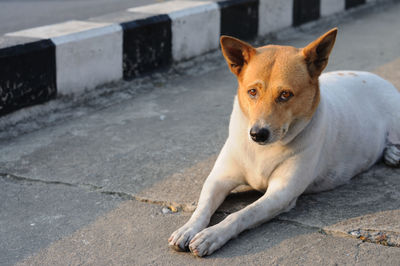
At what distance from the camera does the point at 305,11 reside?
7410mm

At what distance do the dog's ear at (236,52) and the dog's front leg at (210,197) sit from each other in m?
0.47

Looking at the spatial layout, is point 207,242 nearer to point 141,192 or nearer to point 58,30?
point 141,192

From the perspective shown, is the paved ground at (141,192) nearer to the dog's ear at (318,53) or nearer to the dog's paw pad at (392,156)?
the dog's paw pad at (392,156)

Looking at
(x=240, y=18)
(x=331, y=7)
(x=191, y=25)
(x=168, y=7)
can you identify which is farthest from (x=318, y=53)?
(x=331, y=7)

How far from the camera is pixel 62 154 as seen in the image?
405 cm

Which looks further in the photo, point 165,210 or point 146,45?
point 146,45

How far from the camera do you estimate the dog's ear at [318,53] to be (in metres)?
3.18

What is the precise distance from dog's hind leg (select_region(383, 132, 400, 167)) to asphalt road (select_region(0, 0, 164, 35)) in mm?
4629

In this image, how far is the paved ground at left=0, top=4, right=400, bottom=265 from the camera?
2865 millimetres

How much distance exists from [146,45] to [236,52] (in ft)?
7.58

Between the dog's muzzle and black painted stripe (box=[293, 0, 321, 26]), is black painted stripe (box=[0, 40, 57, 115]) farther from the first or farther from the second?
black painted stripe (box=[293, 0, 321, 26])

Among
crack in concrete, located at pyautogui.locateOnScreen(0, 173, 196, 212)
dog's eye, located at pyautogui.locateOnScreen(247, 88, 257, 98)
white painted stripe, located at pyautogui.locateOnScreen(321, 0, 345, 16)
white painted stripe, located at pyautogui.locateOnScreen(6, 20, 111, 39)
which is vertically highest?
dog's eye, located at pyautogui.locateOnScreen(247, 88, 257, 98)

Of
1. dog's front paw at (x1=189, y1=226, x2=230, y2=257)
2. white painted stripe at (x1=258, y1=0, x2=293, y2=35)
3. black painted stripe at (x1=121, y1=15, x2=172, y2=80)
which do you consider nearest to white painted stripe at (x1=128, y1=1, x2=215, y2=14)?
black painted stripe at (x1=121, y1=15, x2=172, y2=80)

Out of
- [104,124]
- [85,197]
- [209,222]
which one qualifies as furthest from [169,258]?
[104,124]
